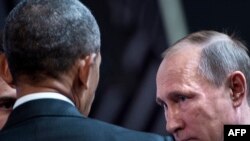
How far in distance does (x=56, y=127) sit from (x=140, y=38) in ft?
4.18

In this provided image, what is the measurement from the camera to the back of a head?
4.38 ft

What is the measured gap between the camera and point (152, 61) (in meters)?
A: 2.50

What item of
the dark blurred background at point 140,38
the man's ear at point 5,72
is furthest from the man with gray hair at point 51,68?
the dark blurred background at point 140,38

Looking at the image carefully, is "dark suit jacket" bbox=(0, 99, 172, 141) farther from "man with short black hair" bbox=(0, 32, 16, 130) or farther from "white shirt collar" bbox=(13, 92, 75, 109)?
"man with short black hair" bbox=(0, 32, 16, 130)

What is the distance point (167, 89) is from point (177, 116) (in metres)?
0.07

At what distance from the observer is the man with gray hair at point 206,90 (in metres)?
1.62

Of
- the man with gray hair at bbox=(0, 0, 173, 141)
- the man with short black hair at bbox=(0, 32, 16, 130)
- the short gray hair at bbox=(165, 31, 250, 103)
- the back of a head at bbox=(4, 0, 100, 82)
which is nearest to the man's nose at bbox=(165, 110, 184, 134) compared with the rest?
the short gray hair at bbox=(165, 31, 250, 103)

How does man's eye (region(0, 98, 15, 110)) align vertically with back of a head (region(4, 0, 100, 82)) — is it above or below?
below

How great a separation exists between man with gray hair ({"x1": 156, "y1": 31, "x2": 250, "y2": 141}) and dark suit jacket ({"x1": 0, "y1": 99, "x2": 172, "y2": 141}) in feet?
0.92

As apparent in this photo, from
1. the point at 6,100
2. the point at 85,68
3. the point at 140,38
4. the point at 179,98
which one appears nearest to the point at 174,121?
the point at 179,98

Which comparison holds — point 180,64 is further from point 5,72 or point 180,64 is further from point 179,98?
point 5,72

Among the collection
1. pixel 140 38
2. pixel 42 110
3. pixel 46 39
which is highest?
pixel 46 39

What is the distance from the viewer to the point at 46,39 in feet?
4.39

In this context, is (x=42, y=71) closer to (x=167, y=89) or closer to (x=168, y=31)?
(x=167, y=89)
